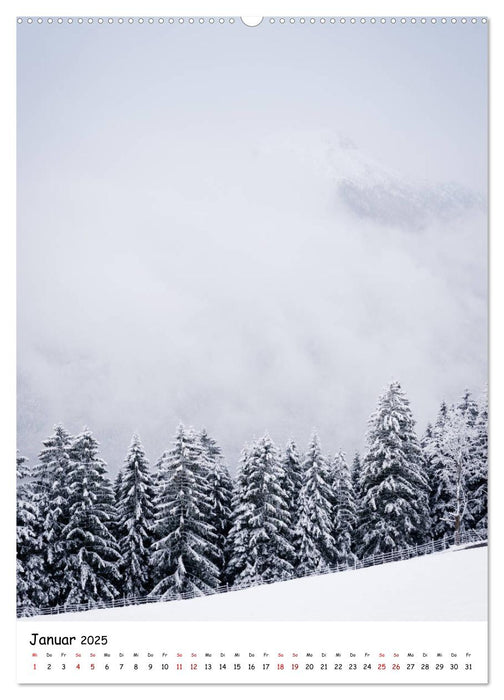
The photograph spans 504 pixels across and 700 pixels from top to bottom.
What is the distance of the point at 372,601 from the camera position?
866cm

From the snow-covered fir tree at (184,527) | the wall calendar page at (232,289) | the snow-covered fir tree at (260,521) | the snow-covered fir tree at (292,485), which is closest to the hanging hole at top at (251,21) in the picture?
the wall calendar page at (232,289)

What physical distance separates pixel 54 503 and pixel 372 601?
4503mm

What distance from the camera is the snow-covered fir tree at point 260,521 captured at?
9.48 m

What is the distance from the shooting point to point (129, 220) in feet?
30.0

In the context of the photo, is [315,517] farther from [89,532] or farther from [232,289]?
[232,289]

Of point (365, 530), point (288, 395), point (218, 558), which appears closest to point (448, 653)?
point (365, 530)

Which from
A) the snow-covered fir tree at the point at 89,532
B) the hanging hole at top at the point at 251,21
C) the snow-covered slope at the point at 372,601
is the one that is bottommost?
the snow-covered slope at the point at 372,601

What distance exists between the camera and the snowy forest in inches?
354

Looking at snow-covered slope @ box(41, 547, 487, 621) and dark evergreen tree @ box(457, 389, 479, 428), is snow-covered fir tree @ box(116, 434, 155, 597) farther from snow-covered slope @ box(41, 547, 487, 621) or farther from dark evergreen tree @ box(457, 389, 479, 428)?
dark evergreen tree @ box(457, 389, 479, 428)

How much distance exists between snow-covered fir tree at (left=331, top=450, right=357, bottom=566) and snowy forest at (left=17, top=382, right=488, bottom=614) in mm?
15

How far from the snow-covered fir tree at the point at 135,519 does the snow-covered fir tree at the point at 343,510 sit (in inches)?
104

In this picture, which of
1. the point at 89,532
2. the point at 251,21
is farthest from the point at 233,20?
the point at 89,532

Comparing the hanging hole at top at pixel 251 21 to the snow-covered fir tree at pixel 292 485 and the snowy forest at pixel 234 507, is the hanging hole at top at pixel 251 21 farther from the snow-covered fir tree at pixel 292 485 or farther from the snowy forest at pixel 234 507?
the snow-covered fir tree at pixel 292 485
